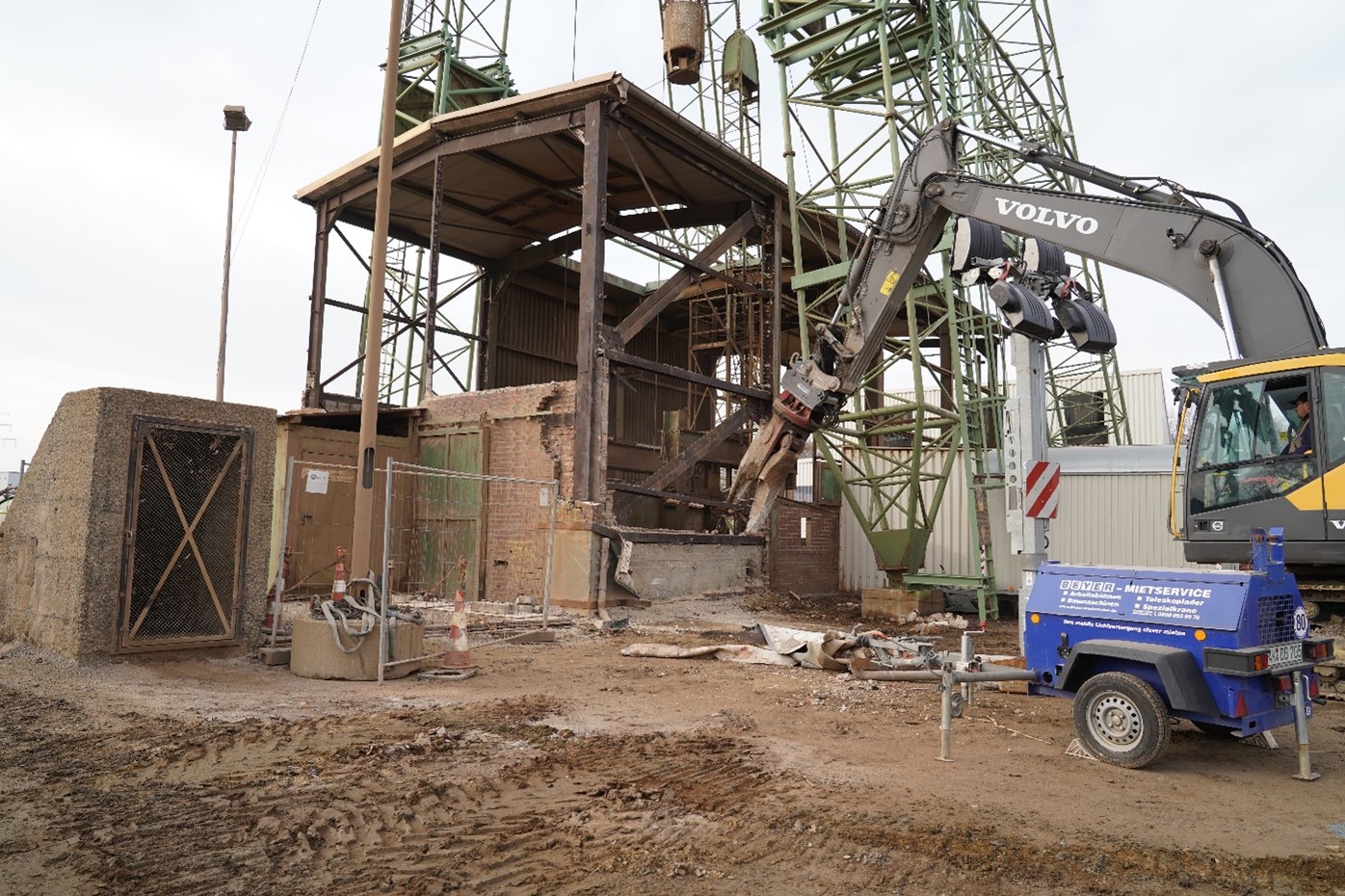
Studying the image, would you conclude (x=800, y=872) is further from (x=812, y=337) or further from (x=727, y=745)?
(x=812, y=337)

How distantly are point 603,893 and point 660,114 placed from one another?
49.1 ft

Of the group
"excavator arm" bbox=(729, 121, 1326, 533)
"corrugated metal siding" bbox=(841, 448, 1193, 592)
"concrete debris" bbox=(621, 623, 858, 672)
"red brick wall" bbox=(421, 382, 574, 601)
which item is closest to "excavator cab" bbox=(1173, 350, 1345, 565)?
"excavator arm" bbox=(729, 121, 1326, 533)

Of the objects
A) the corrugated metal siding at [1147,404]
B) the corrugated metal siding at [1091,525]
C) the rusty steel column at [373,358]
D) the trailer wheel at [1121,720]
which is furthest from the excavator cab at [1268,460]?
the corrugated metal siding at [1147,404]

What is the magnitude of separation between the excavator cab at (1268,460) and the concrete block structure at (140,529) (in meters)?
9.53

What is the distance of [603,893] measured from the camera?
147 inches

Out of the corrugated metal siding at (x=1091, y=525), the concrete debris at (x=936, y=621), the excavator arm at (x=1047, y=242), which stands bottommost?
the concrete debris at (x=936, y=621)

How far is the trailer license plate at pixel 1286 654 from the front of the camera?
5.68m

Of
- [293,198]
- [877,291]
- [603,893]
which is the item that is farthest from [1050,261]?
[293,198]

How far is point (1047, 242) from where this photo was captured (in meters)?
8.30

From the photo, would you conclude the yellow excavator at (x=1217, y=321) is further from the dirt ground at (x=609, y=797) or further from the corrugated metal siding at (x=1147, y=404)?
the corrugated metal siding at (x=1147, y=404)

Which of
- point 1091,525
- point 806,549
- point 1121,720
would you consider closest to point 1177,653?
point 1121,720

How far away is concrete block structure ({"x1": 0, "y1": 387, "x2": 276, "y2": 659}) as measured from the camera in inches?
344

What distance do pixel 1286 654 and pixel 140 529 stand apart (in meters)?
10.0

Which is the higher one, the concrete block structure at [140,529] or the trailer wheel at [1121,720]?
the concrete block structure at [140,529]
